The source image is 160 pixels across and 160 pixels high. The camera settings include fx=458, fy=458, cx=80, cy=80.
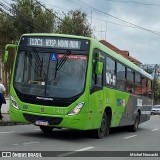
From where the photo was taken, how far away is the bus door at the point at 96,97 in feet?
45.1

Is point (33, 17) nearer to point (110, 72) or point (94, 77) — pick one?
point (110, 72)

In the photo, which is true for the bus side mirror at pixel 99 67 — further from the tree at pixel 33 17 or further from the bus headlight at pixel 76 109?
the tree at pixel 33 17

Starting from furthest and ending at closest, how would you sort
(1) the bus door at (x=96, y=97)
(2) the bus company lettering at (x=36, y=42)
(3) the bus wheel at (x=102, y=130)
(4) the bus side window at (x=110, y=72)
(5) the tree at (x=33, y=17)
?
1. (5) the tree at (x=33, y=17)
2. (4) the bus side window at (x=110, y=72)
3. (3) the bus wheel at (x=102, y=130)
4. (2) the bus company lettering at (x=36, y=42)
5. (1) the bus door at (x=96, y=97)

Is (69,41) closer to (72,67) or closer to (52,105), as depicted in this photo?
(72,67)

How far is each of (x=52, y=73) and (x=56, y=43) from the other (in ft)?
3.20

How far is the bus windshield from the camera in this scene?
1333 cm

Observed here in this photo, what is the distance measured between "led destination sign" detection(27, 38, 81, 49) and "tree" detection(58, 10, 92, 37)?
19.8m

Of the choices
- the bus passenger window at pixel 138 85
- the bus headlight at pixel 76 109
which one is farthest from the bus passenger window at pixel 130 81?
the bus headlight at pixel 76 109

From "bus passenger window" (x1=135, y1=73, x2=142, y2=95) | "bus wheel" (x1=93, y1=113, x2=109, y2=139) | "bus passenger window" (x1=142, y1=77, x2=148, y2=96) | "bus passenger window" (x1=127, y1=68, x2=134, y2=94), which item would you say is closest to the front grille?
"bus wheel" (x1=93, y1=113, x2=109, y2=139)

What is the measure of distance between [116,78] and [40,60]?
13.0ft

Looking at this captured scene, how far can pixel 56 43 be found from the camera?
13.8 metres

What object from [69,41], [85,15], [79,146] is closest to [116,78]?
[69,41]

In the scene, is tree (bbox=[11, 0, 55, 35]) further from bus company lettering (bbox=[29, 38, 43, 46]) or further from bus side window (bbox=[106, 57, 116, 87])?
bus company lettering (bbox=[29, 38, 43, 46])

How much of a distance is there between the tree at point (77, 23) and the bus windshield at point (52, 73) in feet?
65.9
